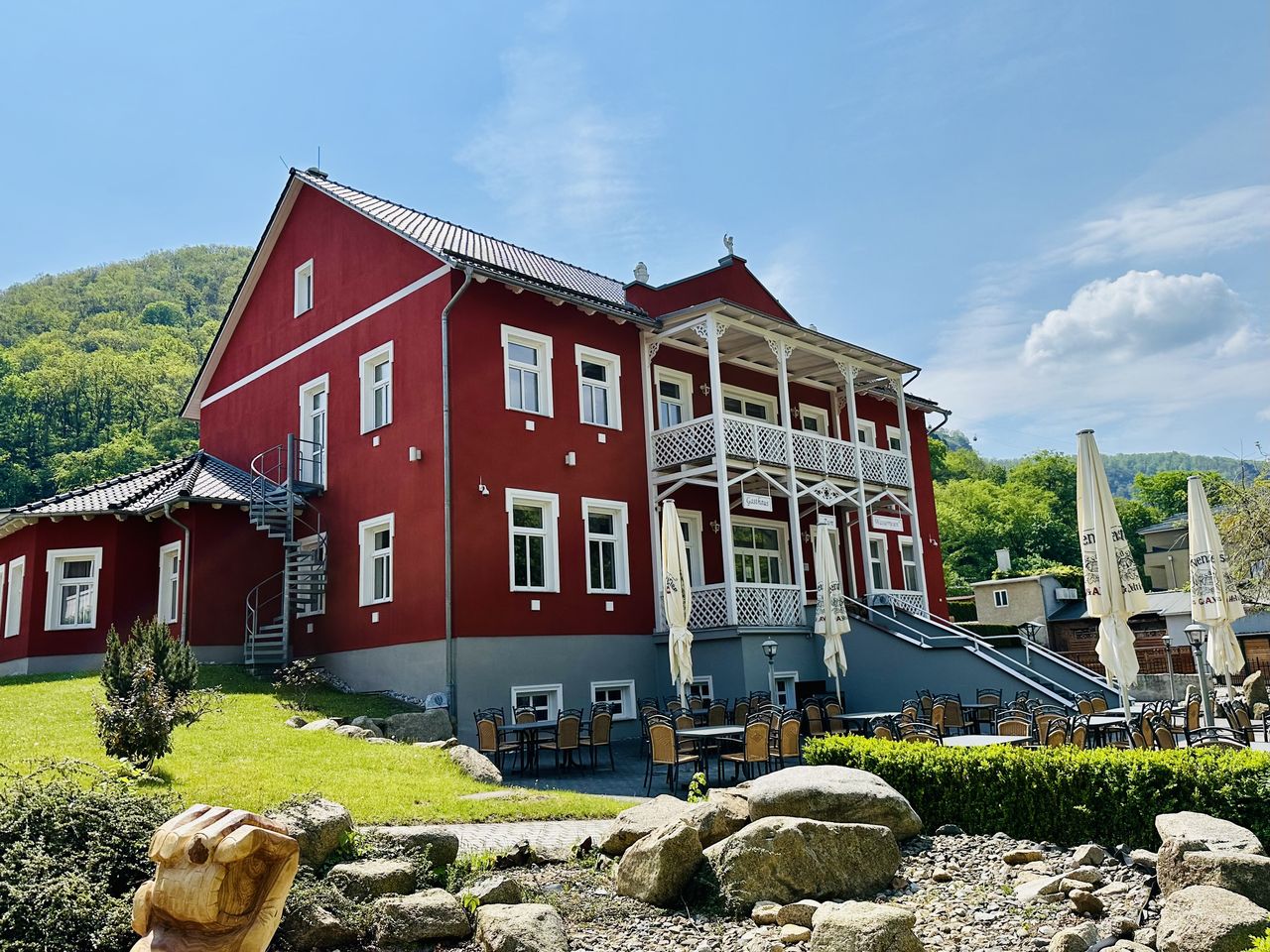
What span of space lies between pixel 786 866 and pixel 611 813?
379 cm

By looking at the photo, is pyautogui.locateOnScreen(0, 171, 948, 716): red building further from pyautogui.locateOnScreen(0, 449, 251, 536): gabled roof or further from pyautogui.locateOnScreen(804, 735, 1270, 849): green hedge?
pyautogui.locateOnScreen(804, 735, 1270, 849): green hedge

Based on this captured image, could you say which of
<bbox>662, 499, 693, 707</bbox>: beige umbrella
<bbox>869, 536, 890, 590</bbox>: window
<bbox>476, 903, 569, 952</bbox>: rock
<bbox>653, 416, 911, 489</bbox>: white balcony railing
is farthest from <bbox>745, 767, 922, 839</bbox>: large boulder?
<bbox>869, 536, 890, 590</bbox>: window

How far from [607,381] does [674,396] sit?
7.55ft

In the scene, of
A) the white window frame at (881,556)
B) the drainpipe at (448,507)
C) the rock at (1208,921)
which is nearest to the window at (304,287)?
the drainpipe at (448,507)

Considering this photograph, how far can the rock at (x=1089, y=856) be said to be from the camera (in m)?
7.44

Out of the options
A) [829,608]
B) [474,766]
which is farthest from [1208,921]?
[829,608]

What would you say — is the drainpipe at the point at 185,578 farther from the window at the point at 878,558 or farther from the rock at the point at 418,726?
the window at the point at 878,558

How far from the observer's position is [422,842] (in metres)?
7.39

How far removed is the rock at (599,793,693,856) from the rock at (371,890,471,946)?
1933 mm

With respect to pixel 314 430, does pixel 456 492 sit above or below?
below

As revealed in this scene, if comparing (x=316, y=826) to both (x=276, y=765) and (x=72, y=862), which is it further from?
(x=276, y=765)

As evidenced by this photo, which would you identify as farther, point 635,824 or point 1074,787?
point 635,824

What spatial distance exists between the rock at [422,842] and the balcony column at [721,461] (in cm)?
1121

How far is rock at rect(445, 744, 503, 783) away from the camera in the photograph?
476 inches
